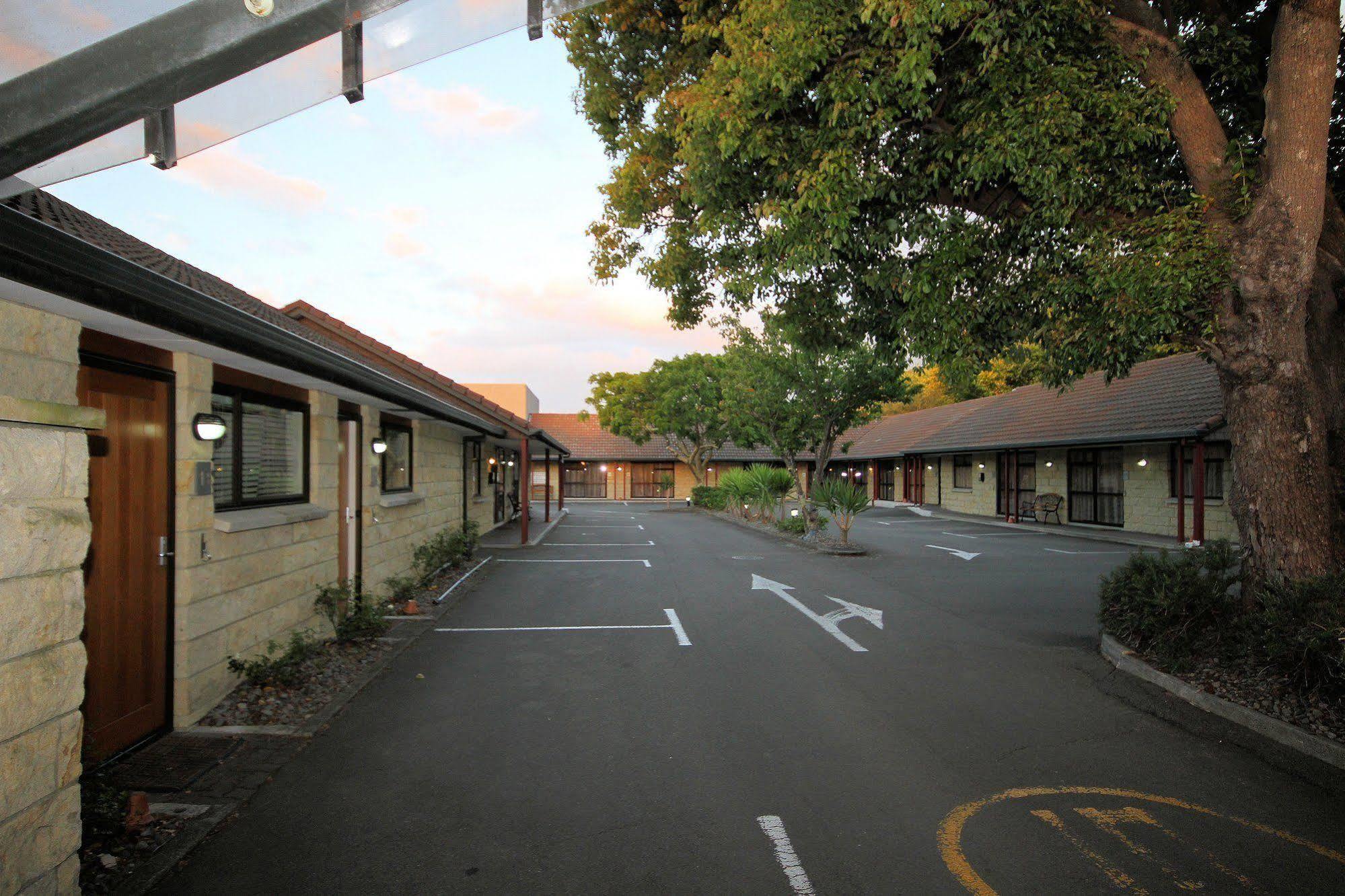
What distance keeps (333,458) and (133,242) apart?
279 cm

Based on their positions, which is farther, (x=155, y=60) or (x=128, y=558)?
(x=128, y=558)

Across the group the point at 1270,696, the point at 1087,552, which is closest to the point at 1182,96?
the point at 1270,696

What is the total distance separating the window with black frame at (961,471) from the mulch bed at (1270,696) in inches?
980

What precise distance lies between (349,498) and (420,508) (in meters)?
3.53

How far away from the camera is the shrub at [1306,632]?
508 cm

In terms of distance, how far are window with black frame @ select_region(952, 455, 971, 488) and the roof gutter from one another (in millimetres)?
28656

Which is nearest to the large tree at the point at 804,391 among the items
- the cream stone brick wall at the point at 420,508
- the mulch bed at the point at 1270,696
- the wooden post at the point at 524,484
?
the wooden post at the point at 524,484

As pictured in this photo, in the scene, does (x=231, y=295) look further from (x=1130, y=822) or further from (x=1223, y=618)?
(x=1223, y=618)

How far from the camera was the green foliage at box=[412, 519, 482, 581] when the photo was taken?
11.4 metres

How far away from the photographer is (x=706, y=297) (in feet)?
37.8

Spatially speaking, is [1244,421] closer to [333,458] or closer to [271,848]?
[271,848]

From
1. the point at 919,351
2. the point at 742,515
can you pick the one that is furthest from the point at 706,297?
the point at 742,515

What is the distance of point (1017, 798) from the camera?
415 centimetres

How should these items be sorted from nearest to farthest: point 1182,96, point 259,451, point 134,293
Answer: point 134,293
point 259,451
point 1182,96
